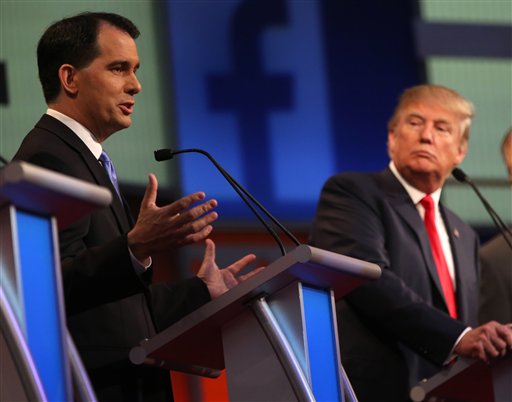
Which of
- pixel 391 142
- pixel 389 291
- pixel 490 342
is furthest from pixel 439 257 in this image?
pixel 490 342

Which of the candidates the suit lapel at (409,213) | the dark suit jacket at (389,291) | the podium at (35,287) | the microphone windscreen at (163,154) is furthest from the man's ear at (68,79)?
the suit lapel at (409,213)

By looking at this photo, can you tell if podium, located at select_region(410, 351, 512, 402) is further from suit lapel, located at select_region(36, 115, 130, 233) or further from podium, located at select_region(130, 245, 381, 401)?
suit lapel, located at select_region(36, 115, 130, 233)

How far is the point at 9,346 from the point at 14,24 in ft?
9.66

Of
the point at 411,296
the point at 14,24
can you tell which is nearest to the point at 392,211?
the point at 411,296

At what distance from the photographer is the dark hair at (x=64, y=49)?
3.02 m

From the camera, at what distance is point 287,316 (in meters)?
2.60

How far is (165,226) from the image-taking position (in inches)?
96.3

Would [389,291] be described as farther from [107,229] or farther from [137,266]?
[137,266]

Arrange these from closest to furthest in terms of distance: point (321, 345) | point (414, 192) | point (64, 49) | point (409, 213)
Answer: point (321, 345) → point (64, 49) → point (409, 213) → point (414, 192)

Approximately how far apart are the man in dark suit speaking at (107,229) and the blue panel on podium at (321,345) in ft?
1.04

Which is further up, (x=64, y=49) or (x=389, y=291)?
(x=64, y=49)

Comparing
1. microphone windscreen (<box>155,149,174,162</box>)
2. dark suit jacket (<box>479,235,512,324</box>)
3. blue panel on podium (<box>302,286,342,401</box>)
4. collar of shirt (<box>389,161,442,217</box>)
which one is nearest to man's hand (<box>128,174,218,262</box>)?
blue panel on podium (<box>302,286,342,401</box>)

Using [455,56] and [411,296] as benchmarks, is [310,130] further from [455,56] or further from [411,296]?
[411,296]

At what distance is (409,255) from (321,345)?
1.43 meters
